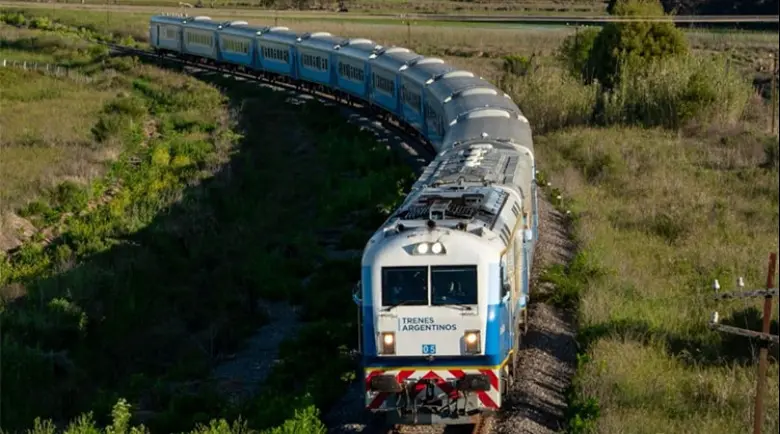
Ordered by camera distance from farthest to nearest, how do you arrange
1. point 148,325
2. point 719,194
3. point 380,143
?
point 380,143 → point 148,325 → point 719,194

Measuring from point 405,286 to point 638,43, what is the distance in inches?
1366

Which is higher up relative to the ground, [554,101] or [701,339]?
[701,339]

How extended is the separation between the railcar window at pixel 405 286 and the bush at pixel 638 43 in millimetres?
33155

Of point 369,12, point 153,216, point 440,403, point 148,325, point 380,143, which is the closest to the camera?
point 440,403

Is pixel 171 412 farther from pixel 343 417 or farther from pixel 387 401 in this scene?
pixel 387 401

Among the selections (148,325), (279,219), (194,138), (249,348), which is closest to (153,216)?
(279,219)

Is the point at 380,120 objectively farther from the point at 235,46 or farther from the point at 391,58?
the point at 235,46

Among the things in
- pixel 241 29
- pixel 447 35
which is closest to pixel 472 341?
pixel 241 29

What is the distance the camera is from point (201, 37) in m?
59.5

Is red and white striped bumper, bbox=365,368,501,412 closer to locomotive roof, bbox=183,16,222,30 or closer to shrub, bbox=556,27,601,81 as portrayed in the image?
shrub, bbox=556,27,601,81

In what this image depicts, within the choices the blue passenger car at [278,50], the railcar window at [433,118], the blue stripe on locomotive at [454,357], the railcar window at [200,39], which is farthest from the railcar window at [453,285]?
the railcar window at [200,39]

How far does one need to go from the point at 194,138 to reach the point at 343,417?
26.9 metres

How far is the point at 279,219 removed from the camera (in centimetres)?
2981

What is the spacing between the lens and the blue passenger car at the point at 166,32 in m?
61.8
